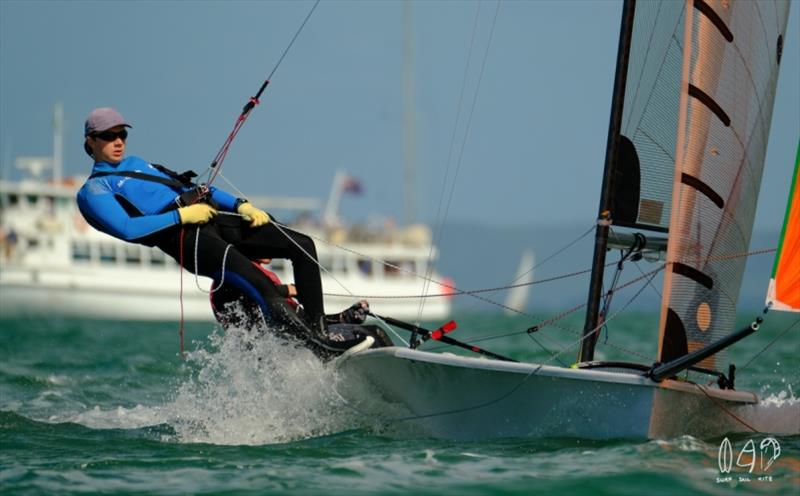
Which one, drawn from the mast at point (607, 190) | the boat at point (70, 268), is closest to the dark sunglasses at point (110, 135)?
the mast at point (607, 190)

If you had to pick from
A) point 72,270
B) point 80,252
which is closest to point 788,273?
point 72,270

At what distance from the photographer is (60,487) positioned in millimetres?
5719

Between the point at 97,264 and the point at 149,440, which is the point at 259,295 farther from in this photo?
the point at 97,264

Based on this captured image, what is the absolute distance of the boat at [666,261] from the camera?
21.4 feet

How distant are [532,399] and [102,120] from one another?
9.61ft

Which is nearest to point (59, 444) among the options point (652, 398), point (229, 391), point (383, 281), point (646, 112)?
point (229, 391)

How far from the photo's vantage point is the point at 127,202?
7.14 m

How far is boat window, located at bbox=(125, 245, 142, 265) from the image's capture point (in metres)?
37.0

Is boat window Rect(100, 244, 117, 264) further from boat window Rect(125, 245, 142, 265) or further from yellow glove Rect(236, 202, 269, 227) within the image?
yellow glove Rect(236, 202, 269, 227)

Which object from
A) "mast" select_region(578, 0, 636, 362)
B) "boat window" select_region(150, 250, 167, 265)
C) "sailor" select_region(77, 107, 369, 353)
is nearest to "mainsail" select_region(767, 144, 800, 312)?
"mast" select_region(578, 0, 636, 362)

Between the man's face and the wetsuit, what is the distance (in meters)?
0.04

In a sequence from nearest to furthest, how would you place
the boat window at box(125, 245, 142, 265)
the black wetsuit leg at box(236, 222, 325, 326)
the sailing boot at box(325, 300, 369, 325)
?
1. the black wetsuit leg at box(236, 222, 325, 326)
2. the sailing boot at box(325, 300, 369, 325)
3. the boat window at box(125, 245, 142, 265)

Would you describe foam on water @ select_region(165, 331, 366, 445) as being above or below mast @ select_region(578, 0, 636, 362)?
below

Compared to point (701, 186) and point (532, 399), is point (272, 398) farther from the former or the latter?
point (701, 186)
